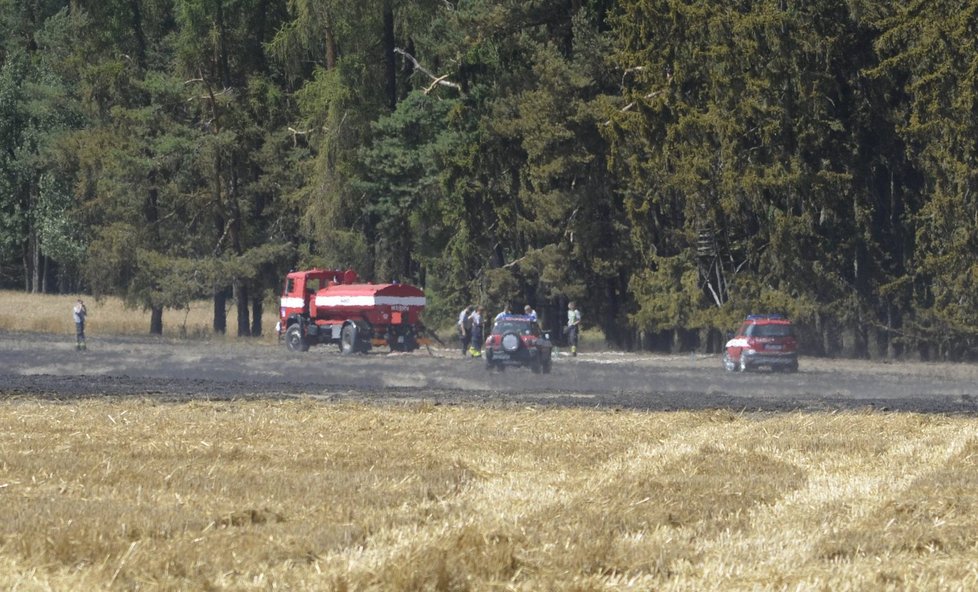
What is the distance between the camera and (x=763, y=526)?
10.9m

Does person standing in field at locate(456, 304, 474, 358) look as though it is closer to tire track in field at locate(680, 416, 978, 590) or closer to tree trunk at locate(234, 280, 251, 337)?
tree trunk at locate(234, 280, 251, 337)

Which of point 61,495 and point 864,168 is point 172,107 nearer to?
point 864,168

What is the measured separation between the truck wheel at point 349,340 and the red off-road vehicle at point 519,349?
12.7 m

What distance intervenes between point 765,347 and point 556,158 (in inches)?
615

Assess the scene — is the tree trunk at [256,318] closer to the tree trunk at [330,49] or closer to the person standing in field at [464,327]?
the tree trunk at [330,49]

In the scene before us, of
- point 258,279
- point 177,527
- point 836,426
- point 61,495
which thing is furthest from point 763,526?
point 258,279

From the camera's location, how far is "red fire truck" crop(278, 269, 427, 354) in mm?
52906

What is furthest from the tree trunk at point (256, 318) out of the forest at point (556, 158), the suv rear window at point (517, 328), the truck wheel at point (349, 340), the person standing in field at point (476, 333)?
the suv rear window at point (517, 328)

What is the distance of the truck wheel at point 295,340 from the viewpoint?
5494 centimetres

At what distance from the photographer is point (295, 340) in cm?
5556

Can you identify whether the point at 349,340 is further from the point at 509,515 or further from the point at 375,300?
the point at 509,515

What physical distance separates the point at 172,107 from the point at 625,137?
26419 mm

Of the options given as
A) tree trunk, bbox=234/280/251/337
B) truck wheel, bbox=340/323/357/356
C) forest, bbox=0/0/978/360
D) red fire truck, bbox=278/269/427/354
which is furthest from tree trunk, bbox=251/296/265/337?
truck wheel, bbox=340/323/357/356

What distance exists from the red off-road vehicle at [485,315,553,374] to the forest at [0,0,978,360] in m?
12.5
